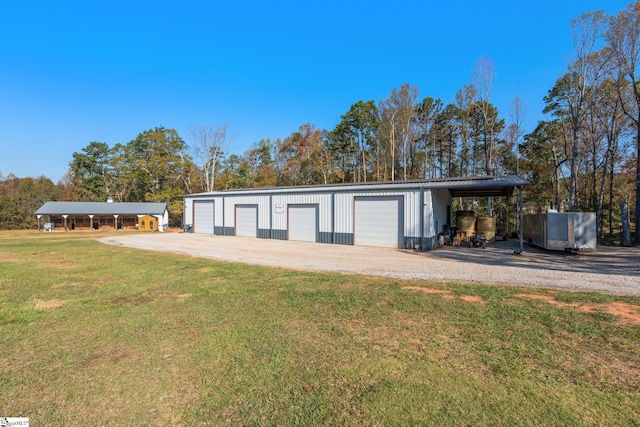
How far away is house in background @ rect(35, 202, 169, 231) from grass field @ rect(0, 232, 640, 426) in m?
36.5

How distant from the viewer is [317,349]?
11.8 feet

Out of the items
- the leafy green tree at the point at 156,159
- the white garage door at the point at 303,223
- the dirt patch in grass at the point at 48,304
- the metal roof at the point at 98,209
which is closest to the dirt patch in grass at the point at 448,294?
the dirt patch in grass at the point at 48,304

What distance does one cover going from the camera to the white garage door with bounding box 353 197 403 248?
15.1 metres

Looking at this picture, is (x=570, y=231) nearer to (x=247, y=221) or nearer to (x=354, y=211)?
(x=354, y=211)

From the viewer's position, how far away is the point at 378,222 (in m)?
15.6

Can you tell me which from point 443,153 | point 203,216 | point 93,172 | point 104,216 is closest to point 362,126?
point 443,153

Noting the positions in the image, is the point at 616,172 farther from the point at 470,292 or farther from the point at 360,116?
the point at 470,292

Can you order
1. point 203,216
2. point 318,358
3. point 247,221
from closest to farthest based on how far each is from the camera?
point 318,358 → point 247,221 → point 203,216

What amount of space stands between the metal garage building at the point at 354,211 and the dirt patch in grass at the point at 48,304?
12634mm

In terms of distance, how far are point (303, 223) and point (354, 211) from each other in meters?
3.62

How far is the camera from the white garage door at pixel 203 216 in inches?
946

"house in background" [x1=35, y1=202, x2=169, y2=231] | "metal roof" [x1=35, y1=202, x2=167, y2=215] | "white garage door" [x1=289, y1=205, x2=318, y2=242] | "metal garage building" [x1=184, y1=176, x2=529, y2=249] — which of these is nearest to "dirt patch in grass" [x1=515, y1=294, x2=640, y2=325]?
"metal garage building" [x1=184, y1=176, x2=529, y2=249]

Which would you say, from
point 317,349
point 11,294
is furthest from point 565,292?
point 11,294

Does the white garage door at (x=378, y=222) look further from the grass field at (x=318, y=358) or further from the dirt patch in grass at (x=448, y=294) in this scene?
the grass field at (x=318, y=358)
